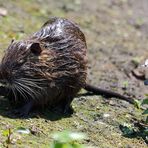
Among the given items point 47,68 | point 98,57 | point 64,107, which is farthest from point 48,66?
point 98,57

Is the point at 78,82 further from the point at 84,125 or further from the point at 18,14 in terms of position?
the point at 18,14

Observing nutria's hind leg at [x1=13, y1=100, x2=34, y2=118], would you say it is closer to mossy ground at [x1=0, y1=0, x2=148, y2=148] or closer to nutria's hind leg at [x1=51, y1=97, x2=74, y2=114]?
mossy ground at [x1=0, y1=0, x2=148, y2=148]

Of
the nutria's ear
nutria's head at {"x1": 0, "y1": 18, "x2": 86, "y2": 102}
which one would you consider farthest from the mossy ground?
the nutria's ear

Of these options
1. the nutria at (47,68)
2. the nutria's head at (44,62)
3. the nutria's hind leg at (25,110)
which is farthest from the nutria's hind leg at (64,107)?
the nutria's hind leg at (25,110)

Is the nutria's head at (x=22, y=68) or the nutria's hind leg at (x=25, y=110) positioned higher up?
the nutria's head at (x=22, y=68)

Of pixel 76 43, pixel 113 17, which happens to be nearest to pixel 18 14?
pixel 113 17

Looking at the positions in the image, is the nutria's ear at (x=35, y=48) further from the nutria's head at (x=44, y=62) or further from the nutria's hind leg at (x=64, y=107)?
the nutria's hind leg at (x=64, y=107)
